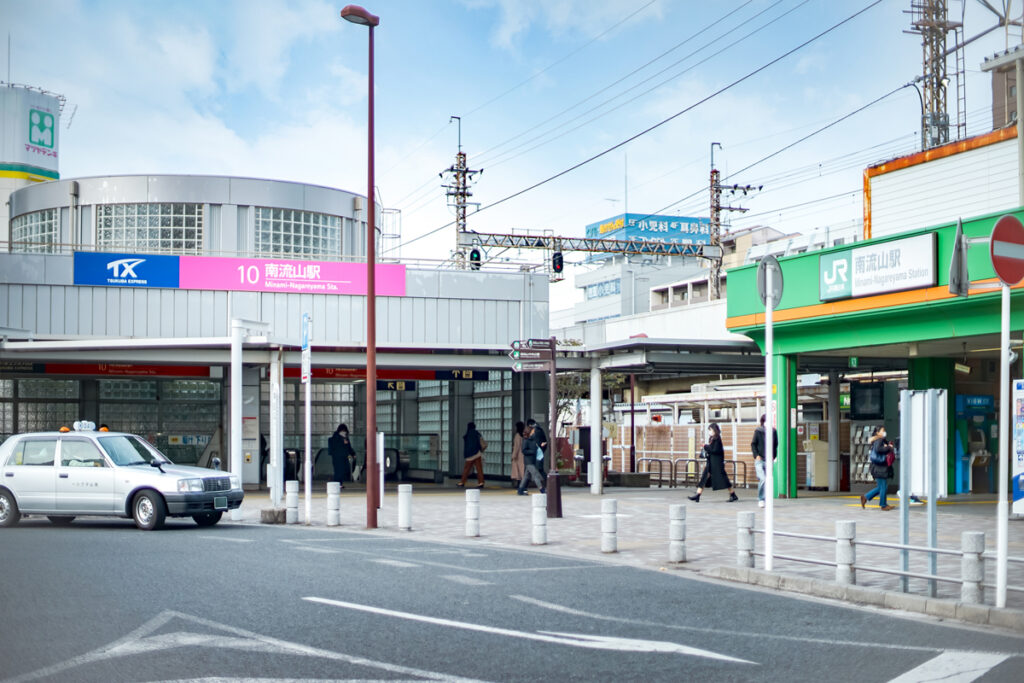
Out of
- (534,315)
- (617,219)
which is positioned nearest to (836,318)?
(534,315)

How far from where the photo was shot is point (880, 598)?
10.0m

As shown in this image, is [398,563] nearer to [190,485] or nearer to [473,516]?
[473,516]

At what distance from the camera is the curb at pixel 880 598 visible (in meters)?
8.91

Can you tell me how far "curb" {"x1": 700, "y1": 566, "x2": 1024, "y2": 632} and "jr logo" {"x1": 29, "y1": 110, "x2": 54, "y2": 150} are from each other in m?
65.9

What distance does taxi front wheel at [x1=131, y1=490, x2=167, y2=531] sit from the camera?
17.1m

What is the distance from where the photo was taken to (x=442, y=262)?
33875 millimetres

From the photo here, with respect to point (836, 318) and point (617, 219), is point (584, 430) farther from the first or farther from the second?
point (617, 219)

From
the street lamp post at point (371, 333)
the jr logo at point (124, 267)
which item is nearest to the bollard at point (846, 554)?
the street lamp post at point (371, 333)

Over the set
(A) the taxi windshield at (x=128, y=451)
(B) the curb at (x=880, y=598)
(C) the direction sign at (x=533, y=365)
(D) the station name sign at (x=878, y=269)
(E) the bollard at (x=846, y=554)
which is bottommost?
(B) the curb at (x=880, y=598)

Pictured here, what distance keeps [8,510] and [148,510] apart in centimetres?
262

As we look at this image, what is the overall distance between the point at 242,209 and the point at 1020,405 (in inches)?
1095

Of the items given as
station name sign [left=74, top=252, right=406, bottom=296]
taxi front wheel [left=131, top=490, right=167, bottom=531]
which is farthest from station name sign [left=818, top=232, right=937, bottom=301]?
station name sign [left=74, top=252, right=406, bottom=296]

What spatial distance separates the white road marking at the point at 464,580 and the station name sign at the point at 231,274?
21.9 metres

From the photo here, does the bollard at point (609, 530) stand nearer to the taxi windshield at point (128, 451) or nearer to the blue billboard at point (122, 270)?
the taxi windshield at point (128, 451)
